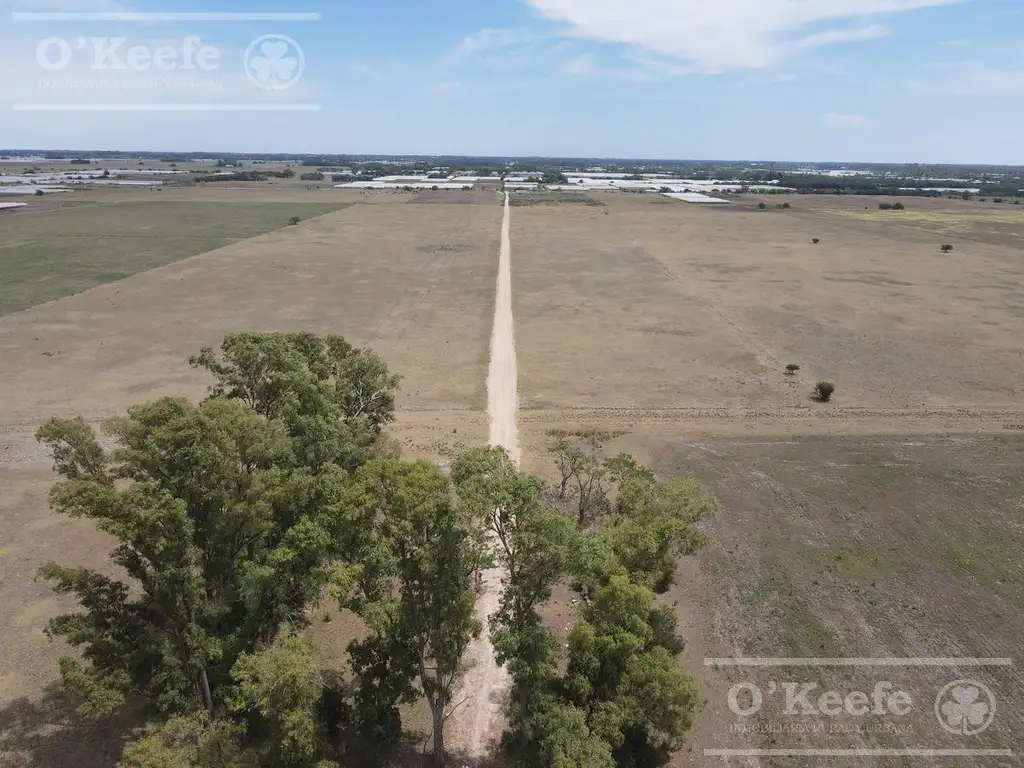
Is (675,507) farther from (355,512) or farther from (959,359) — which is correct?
(959,359)

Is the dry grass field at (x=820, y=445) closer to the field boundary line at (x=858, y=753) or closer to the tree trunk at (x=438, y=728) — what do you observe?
the field boundary line at (x=858, y=753)

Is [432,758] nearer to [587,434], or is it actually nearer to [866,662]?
[866,662]

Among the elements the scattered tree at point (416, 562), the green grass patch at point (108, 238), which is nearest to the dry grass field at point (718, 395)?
the green grass patch at point (108, 238)

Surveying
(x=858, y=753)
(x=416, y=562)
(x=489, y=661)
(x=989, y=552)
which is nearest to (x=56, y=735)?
(x=416, y=562)

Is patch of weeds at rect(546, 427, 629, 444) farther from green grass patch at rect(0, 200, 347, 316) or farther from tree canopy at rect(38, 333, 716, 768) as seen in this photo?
green grass patch at rect(0, 200, 347, 316)

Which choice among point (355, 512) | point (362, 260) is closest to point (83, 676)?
point (355, 512)
